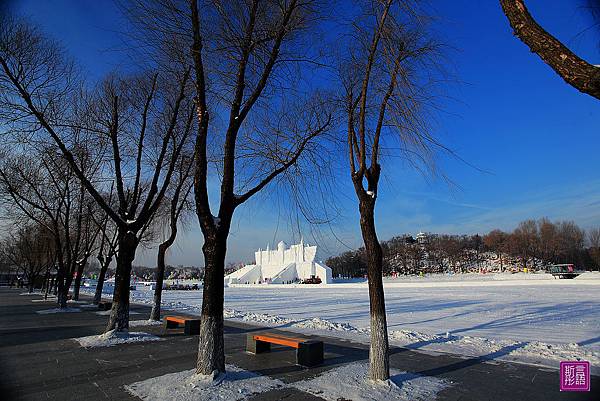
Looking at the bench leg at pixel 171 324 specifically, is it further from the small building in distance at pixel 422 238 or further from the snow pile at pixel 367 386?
the small building in distance at pixel 422 238

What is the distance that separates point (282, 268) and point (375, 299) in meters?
73.1

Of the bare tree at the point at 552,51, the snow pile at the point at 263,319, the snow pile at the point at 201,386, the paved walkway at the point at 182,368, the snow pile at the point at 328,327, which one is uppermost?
the bare tree at the point at 552,51

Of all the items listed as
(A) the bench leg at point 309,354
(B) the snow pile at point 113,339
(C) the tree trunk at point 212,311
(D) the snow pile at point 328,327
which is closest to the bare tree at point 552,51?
(C) the tree trunk at point 212,311

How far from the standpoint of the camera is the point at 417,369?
7.08 m

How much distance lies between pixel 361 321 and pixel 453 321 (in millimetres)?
3259

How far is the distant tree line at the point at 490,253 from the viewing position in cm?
7794

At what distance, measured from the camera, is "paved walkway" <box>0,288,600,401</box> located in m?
5.68

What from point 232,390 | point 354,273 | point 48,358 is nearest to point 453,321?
point 232,390

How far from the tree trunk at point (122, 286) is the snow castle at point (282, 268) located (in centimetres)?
5723

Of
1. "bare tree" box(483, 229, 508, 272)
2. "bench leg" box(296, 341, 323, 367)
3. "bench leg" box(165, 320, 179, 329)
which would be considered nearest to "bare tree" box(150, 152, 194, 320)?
"bench leg" box(165, 320, 179, 329)

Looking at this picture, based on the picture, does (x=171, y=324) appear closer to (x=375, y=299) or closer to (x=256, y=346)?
(x=256, y=346)

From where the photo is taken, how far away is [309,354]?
7211 mm

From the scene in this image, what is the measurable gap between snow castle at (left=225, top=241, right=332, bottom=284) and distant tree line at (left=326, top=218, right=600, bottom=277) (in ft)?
27.3

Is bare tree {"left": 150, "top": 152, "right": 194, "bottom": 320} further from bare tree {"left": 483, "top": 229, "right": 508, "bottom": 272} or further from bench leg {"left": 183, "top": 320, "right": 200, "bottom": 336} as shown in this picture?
bare tree {"left": 483, "top": 229, "right": 508, "bottom": 272}
